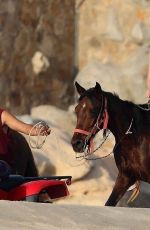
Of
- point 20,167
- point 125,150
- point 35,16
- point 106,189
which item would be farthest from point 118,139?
point 35,16

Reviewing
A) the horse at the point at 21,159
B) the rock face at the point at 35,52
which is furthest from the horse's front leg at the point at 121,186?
the rock face at the point at 35,52

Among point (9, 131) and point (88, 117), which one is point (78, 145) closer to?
point (88, 117)

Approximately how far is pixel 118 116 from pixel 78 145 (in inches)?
21.8

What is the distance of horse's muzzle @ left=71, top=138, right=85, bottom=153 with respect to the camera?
6.20 m

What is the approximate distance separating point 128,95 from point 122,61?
50.9 inches

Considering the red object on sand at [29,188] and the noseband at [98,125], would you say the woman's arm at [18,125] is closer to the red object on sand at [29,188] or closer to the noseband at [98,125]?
the red object on sand at [29,188]

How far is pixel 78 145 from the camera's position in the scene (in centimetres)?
623

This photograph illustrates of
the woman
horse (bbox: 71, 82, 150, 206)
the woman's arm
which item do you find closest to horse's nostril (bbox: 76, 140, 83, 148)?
horse (bbox: 71, 82, 150, 206)

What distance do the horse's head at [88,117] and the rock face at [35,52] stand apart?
7.35 m

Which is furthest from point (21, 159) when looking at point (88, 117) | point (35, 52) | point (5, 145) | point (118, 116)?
point (35, 52)

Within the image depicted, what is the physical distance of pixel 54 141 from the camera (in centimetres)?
991

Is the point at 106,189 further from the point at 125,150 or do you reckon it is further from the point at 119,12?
the point at 119,12

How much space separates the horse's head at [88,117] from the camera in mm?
6227

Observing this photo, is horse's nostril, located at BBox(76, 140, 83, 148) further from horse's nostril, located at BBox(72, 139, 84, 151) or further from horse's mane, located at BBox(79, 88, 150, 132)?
horse's mane, located at BBox(79, 88, 150, 132)
